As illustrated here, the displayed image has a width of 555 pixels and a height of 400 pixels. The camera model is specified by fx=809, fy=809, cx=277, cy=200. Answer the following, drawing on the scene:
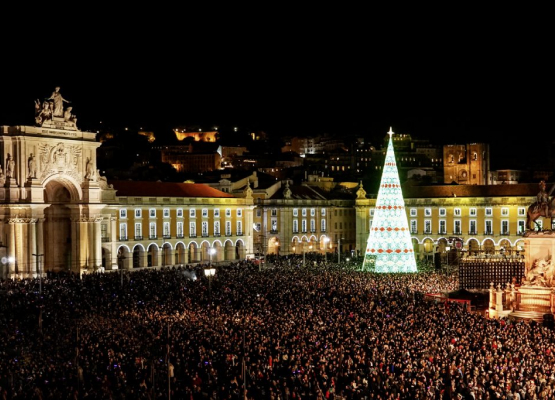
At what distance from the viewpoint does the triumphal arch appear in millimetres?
61469

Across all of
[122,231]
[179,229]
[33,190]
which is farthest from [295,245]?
[33,190]

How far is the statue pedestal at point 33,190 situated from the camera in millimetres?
61875

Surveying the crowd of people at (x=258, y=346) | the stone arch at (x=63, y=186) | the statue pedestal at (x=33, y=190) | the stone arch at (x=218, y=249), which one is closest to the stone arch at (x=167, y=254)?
the stone arch at (x=218, y=249)

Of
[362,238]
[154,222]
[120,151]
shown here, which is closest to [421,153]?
[120,151]

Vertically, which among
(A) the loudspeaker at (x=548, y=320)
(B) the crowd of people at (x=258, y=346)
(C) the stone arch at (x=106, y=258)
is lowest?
(A) the loudspeaker at (x=548, y=320)

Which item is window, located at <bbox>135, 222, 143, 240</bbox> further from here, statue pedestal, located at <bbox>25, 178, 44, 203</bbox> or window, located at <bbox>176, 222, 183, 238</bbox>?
statue pedestal, located at <bbox>25, 178, 44, 203</bbox>

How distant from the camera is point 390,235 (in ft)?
215

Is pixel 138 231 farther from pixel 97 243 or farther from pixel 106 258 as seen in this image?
pixel 97 243

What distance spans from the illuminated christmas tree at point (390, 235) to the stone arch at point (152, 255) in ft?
71.8

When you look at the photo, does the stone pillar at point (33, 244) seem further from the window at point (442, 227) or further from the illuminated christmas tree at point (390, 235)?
the window at point (442, 227)

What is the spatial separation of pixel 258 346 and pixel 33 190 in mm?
36658

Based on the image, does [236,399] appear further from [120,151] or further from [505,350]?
[120,151]

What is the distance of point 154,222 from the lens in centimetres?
7762

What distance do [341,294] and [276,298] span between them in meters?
4.54
